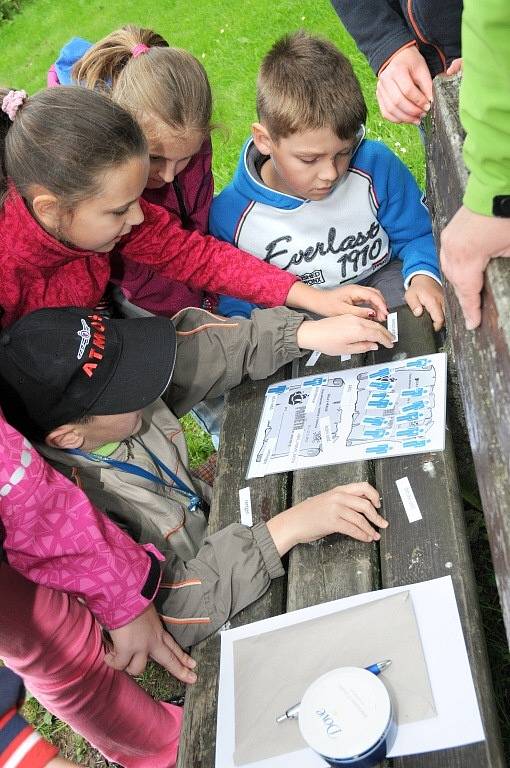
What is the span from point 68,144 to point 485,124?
46.3 inches

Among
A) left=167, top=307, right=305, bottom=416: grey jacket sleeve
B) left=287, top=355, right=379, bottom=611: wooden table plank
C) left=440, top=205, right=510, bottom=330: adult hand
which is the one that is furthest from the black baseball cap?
left=440, top=205, right=510, bottom=330: adult hand

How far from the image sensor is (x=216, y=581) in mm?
1778

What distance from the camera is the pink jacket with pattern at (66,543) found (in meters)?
1.60

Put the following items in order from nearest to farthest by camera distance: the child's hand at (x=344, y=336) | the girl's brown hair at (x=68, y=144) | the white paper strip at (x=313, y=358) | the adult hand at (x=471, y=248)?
1. the adult hand at (x=471, y=248)
2. the girl's brown hair at (x=68, y=144)
3. the child's hand at (x=344, y=336)
4. the white paper strip at (x=313, y=358)

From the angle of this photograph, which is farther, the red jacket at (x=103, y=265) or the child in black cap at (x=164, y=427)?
the red jacket at (x=103, y=265)

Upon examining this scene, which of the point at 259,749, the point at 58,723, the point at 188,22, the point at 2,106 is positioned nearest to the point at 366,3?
the point at 2,106

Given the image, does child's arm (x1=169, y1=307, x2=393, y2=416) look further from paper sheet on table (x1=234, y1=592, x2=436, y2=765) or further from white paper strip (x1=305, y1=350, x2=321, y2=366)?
paper sheet on table (x1=234, y1=592, x2=436, y2=765)

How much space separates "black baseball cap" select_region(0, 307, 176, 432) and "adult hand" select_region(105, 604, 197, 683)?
49cm

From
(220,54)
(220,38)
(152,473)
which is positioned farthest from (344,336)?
(220,38)

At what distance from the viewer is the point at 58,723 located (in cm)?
273

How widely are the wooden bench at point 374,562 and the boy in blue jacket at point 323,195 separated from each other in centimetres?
65

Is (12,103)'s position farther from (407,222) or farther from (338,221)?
(407,222)

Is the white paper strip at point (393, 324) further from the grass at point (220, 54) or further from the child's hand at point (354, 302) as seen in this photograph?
the grass at point (220, 54)

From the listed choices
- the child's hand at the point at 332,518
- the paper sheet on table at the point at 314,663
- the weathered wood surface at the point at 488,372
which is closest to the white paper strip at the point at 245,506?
the child's hand at the point at 332,518
